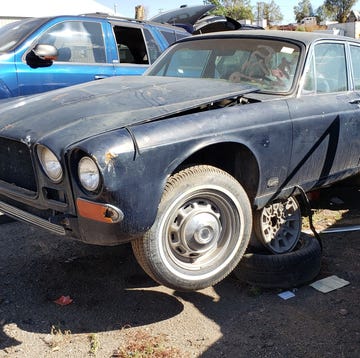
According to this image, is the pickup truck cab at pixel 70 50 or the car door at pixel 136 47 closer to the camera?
the pickup truck cab at pixel 70 50

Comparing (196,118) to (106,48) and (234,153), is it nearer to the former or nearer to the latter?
(234,153)

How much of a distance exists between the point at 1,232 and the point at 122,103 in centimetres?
198

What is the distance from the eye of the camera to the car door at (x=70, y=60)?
583 centimetres

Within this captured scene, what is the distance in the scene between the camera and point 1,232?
4293 mm

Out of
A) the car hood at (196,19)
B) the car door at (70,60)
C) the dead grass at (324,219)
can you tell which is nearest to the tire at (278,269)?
the dead grass at (324,219)

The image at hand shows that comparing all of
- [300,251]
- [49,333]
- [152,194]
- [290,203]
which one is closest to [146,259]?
[152,194]

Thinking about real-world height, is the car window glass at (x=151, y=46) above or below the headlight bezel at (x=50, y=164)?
above

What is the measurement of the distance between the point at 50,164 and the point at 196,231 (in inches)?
37.3

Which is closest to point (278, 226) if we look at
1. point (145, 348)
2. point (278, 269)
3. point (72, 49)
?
point (278, 269)

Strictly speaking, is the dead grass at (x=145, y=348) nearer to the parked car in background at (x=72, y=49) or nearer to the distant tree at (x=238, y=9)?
the parked car in background at (x=72, y=49)

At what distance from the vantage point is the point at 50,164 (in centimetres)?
266

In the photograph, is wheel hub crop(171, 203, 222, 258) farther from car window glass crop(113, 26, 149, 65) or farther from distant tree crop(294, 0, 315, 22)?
distant tree crop(294, 0, 315, 22)

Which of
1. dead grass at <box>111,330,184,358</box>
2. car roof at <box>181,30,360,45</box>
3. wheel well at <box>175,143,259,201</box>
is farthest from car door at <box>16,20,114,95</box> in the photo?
dead grass at <box>111,330,184,358</box>

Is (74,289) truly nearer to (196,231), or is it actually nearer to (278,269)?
(196,231)
